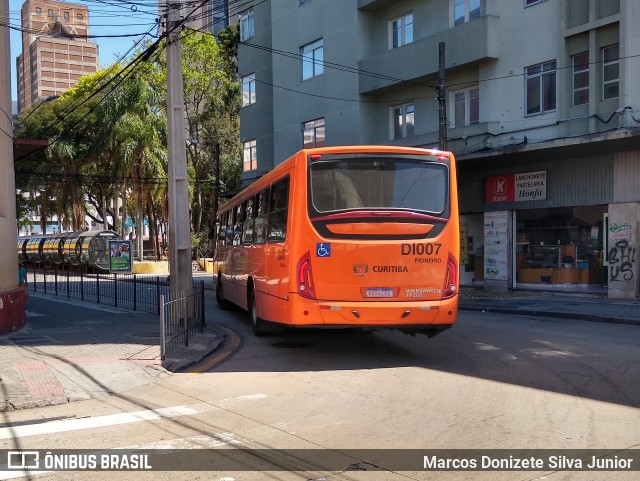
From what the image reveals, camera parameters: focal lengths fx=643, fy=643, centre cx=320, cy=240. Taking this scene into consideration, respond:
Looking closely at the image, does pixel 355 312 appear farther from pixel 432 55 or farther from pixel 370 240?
pixel 432 55

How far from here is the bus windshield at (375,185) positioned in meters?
9.85

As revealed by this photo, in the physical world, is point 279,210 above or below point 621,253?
above

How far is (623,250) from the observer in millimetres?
19203

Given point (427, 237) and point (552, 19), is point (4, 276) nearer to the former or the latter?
point (427, 237)

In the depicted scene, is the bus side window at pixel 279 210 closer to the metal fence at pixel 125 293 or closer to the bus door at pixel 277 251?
the bus door at pixel 277 251

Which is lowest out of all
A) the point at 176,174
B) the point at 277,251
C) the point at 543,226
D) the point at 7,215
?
the point at 277,251

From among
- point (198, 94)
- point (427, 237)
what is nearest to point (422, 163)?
point (427, 237)

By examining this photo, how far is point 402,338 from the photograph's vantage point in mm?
12648

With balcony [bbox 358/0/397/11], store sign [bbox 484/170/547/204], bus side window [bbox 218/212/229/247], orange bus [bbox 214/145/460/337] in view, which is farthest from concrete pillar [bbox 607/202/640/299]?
balcony [bbox 358/0/397/11]

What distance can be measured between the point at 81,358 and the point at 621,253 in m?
15.7

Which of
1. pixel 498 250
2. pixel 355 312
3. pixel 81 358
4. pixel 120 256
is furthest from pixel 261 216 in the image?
pixel 120 256

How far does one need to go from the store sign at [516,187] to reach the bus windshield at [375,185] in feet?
41.4

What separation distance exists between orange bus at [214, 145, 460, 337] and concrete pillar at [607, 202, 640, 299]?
36.7ft

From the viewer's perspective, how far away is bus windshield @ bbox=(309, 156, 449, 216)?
985 centimetres
